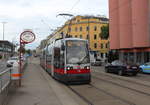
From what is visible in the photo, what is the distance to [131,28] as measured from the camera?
102ft

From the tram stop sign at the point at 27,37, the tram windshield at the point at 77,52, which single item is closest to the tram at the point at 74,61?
the tram windshield at the point at 77,52

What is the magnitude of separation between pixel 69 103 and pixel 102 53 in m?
65.0

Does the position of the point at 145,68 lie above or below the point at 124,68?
below

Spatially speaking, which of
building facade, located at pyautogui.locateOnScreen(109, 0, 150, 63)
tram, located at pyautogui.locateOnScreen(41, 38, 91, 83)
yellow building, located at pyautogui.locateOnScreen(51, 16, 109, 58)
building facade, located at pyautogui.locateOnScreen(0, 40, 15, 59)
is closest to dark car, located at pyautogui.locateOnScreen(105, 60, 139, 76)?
tram, located at pyautogui.locateOnScreen(41, 38, 91, 83)

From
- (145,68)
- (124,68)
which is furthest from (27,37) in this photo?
(145,68)

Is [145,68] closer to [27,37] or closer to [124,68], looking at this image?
[124,68]

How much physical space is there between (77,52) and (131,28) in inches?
786

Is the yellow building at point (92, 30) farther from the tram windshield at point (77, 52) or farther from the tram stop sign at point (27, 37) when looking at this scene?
the tram stop sign at point (27, 37)

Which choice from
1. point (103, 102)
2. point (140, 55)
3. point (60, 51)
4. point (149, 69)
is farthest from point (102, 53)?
point (103, 102)

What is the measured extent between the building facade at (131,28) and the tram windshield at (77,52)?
1675cm

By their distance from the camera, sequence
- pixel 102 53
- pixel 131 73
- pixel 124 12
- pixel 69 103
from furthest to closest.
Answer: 1. pixel 102 53
2. pixel 124 12
3. pixel 131 73
4. pixel 69 103

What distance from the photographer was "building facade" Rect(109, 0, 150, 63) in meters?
27.9

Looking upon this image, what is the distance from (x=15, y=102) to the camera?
26.4 feet

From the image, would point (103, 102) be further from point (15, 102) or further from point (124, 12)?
point (124, 12)
